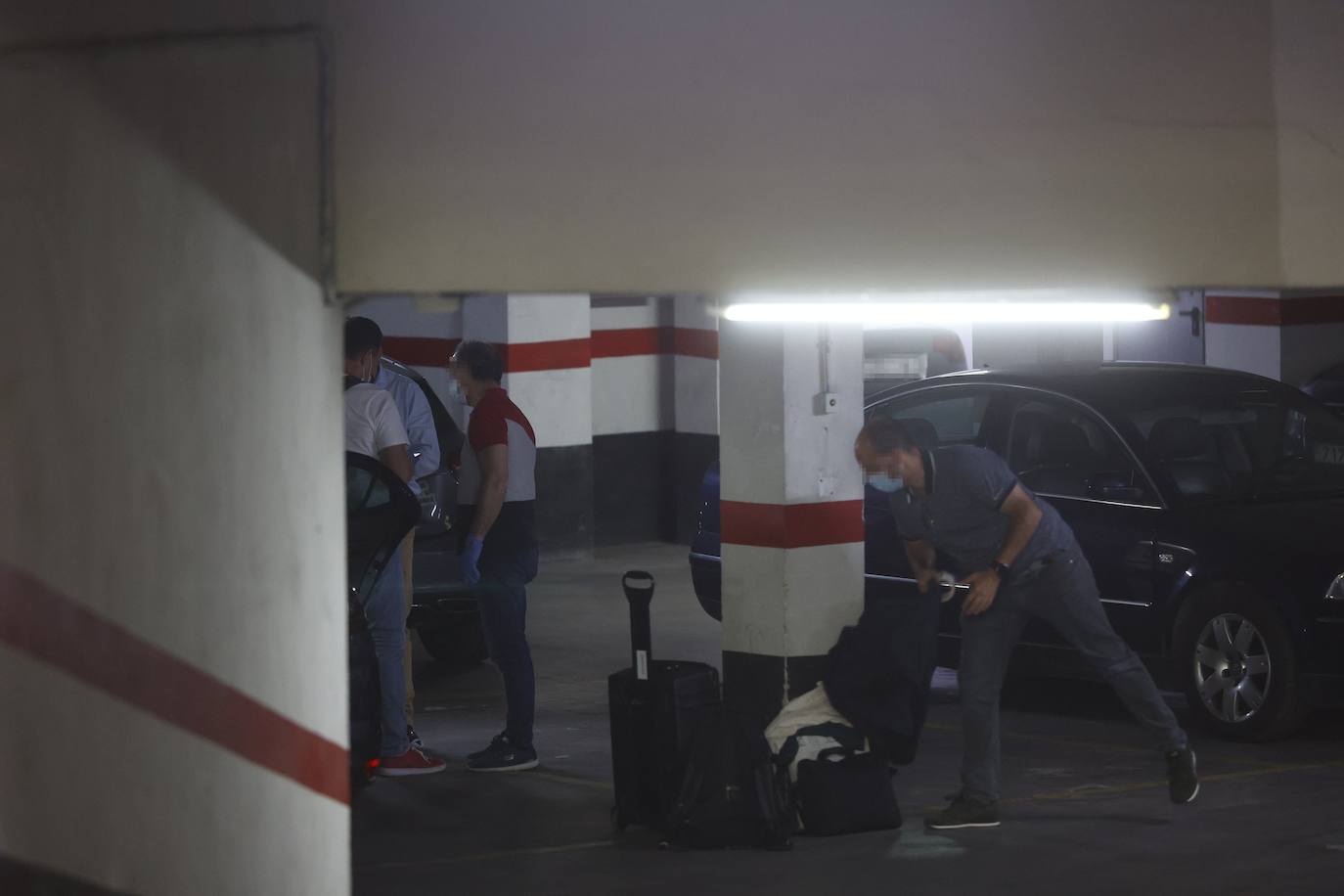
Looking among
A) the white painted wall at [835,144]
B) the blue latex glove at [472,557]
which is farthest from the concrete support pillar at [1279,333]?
the white painted wall at [835,144]

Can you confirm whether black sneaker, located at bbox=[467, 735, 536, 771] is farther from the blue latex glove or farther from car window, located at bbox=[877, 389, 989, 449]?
car window, located at bbox=[877, 389, 989, 449]

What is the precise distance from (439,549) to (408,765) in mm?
2414

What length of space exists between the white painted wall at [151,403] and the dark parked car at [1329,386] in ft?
45.7

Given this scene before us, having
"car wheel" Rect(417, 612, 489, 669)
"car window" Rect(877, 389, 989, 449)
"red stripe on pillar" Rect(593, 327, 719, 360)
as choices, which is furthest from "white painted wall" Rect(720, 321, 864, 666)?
"red stripe on pillar" Rect(593, 327, 719, 360)

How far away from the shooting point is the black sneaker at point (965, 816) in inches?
323

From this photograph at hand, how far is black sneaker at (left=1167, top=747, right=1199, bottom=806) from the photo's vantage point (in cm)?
841

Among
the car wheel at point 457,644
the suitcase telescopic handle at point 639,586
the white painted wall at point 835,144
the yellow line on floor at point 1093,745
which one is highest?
the white painted wall at point 835,144

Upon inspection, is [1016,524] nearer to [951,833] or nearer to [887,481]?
[887,481]

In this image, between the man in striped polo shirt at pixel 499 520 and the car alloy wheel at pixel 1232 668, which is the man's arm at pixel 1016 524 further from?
the man in striped polo shirt at pixel 499 520

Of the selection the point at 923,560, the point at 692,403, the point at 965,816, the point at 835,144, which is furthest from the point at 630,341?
the point at 835,144

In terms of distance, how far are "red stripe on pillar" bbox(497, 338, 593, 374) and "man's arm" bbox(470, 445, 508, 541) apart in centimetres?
697

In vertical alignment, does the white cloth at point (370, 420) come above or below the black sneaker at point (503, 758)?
above

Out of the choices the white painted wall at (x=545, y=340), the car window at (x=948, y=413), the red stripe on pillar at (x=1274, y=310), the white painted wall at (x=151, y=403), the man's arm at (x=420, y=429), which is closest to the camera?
the white painted wall at (x=151, y=403)

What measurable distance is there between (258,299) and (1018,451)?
22.7 feet
